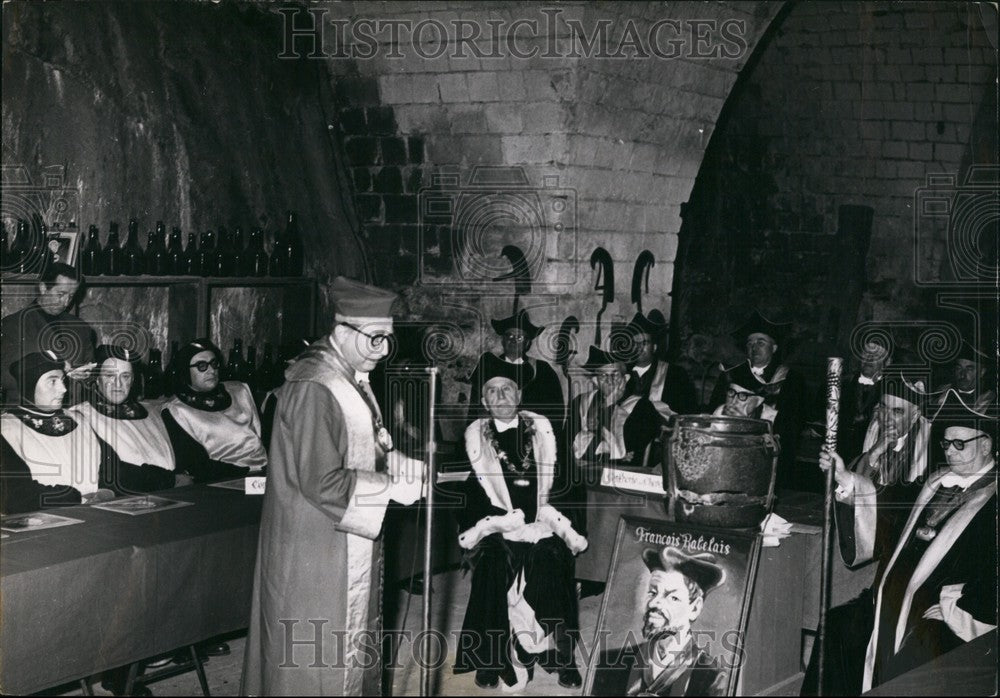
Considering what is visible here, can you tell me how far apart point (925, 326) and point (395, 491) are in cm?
818

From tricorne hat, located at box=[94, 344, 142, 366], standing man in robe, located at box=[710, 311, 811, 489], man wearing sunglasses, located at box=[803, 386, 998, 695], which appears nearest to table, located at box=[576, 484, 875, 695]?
man wearing sunglasses, located at box=[803, 386, 998, 695]

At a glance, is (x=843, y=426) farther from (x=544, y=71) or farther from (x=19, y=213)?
(x=19, y=213)

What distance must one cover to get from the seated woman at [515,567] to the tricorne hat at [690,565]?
1240mm

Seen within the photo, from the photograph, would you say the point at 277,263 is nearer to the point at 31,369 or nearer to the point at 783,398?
the point at 31,369

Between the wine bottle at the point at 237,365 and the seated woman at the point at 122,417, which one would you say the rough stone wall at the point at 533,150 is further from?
the seated woman at the point at 122,417

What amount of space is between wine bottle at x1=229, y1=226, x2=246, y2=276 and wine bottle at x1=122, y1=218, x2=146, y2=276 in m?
0.66

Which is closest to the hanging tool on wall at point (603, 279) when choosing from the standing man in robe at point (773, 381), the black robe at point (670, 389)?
the black robe at point (670, 389)

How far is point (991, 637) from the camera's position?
197 inches

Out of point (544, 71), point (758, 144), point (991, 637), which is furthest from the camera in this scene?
point (758, 144)

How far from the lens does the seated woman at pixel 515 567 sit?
580 centimetres

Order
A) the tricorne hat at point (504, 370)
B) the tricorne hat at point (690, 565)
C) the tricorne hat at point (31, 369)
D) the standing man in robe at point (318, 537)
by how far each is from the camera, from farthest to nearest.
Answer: the tricorne hat at point (504, 370) < the tricorne hat at point (31, 369) < the tricorne hat at point (690, 565) < the standing man in robe at point (318, 537)

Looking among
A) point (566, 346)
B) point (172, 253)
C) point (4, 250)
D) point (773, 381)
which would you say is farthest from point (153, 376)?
point (773, 381)

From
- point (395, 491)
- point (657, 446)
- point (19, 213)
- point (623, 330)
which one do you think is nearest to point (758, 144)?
point (623, 330)

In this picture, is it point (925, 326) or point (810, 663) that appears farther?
point (925, 326)
